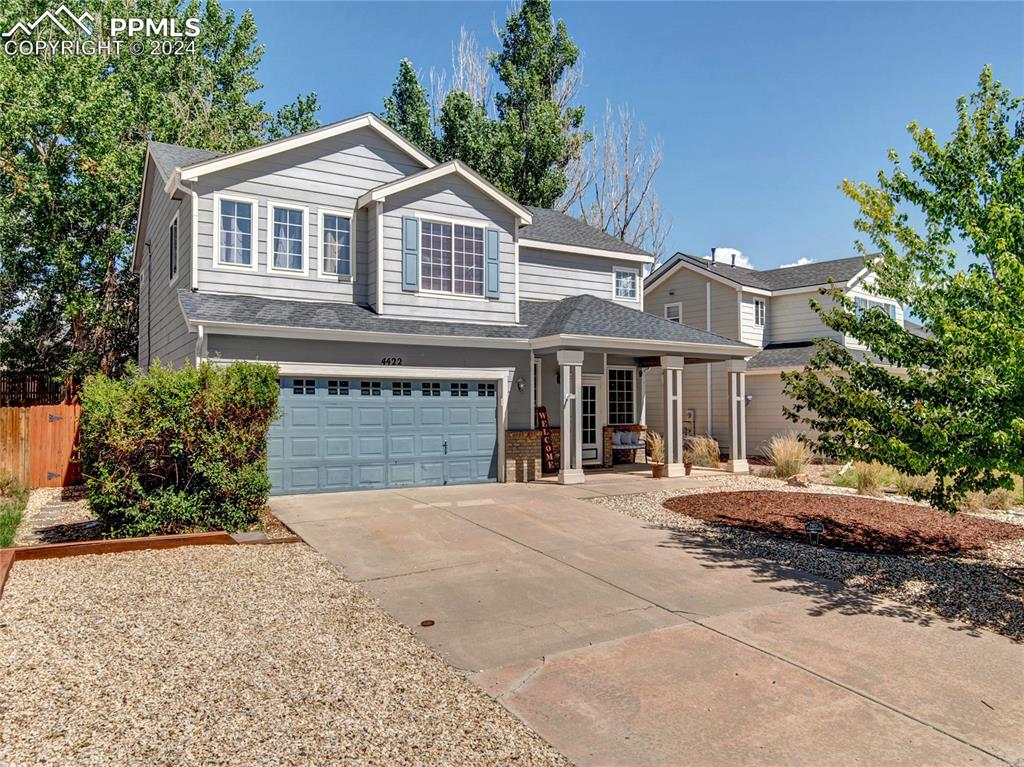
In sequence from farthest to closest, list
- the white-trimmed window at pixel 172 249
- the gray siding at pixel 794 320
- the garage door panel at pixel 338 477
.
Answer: the gray siding at pixel 794 320, the white-trimmed window at pixel 172 249, the garage door panel at pixel 338 477

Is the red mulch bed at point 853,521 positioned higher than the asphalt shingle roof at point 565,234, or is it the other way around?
the asphalt shingle roof at point 565,234

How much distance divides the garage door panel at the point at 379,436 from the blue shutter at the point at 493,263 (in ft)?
7.25

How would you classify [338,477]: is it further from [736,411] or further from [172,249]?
[736,411]

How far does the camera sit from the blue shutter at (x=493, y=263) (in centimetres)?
1465

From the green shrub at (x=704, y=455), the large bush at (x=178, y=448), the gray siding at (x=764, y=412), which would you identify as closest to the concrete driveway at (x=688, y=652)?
the large bush at (x=178, y=448)

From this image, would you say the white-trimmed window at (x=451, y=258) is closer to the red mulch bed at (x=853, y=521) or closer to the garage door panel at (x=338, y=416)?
the garage door panel at (x=338, y=416)

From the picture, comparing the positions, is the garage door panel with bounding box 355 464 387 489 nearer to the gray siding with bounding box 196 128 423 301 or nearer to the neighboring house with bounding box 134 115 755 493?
the neighboring house with bounding box 134 115 755 493

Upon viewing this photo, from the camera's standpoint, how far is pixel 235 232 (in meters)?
12.7

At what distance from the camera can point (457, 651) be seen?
5074 millimetres

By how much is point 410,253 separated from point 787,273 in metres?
16.3

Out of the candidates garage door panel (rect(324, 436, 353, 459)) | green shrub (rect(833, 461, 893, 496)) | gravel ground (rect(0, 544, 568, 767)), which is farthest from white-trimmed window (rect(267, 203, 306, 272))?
green shrub (rect(833, 461, 893, 496))

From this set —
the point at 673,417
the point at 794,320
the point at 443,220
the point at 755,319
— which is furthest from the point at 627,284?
the point at 794,320

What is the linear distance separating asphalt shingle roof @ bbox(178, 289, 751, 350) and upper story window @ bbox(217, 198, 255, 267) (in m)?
0.76

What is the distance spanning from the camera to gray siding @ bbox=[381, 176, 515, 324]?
1355 cm
